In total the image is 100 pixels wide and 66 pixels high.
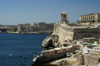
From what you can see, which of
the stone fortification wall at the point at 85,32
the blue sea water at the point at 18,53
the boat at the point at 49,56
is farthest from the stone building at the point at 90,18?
the boat at the point at 49,56

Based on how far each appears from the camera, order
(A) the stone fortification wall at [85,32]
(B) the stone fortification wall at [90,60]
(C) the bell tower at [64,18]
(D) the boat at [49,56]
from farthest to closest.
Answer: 1. (C) the bell tower at [64,18]
2. (A) the stone fortification wall at [85,32]
3. (D) the boat at [49,56]
4. (B) the stone fortification wall at [90,60]

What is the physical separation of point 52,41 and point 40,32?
96.8 metres

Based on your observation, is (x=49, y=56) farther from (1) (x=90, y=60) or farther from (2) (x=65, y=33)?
(2) (x=65, y=33)

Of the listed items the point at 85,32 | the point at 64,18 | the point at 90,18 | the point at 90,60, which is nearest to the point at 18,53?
the point at 85,32

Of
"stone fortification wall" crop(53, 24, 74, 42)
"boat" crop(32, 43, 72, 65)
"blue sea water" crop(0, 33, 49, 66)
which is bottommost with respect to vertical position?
"blue sea water" crop(0, 33, 49, 66)

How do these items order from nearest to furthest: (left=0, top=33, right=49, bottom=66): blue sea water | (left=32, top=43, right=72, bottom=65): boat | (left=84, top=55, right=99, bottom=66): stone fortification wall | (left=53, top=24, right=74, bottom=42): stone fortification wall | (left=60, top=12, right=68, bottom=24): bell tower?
(left=84, top=55, right=99, bottom=66): stone fortification wall, (left=32, top=43, right=72, bottom=65): boat, (left=0, top=33, right=49, bottom=66): blue sea water, (left=53, top=24, right=74, bottom=42): stone fortification wall, (left=60, top=12, right=68, bottom=24): bell tower

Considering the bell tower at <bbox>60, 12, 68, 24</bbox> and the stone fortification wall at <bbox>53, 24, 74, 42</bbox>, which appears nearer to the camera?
the stone fortification wall at <bbox>53, 24, 74, 42</bbox>

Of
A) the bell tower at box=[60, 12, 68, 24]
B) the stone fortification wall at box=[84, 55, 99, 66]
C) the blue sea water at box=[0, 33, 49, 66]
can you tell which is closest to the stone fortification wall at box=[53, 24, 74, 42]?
the bell tower at box=[60, 12, 68, 24]

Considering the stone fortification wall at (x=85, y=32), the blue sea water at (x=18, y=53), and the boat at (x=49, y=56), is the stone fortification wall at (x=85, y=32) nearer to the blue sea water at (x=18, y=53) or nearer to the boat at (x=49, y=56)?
the blue sea water at (x=18, y=53)

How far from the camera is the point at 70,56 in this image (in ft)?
78.0

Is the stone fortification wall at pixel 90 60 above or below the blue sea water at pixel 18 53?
above

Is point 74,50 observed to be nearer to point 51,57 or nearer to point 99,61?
point 51,57

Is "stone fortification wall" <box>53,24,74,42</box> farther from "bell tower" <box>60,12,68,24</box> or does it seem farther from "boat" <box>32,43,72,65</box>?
"boat" <box>32,43,72,65</box>

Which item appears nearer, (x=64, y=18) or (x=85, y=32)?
(x=85, y=32)
